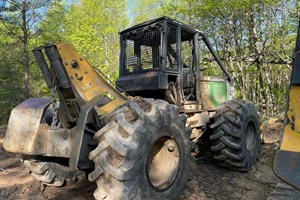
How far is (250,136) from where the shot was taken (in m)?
5.86

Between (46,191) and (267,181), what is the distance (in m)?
3.48

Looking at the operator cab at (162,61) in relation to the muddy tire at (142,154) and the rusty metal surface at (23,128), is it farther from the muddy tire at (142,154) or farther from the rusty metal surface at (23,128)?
the rusty metal surface at (23,128)

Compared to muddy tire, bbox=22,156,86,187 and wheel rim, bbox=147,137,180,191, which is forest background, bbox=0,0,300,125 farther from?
muddy tire, bbox=22,156,86,187

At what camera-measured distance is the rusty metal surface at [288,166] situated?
220 centimetres

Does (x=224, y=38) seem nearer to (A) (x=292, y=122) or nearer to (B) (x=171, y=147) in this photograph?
(B) (x=171, y=147)

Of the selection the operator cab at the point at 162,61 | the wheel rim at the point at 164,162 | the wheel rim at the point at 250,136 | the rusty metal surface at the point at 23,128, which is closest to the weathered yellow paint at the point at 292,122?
the wheel rim at the point at 164,162

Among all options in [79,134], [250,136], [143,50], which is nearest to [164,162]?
[79,134]

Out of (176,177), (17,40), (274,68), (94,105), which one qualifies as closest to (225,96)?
(176,177)

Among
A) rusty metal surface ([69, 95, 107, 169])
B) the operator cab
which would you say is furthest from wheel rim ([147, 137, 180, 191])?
the operator cab

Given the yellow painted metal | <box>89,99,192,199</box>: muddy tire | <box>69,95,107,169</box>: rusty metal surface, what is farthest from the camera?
the yellow painted metal

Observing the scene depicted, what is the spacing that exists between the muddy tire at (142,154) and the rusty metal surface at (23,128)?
3.00 feet

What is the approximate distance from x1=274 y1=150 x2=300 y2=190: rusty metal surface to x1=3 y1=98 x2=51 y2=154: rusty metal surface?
258 centimetres

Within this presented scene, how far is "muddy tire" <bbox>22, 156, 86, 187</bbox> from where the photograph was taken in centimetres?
396

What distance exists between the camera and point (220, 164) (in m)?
5.29
